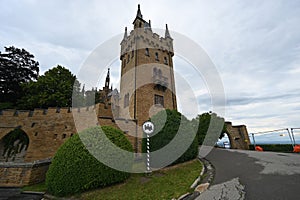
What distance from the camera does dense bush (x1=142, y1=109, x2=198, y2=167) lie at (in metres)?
8.09

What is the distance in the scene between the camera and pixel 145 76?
58.1ft

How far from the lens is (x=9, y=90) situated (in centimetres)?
1884

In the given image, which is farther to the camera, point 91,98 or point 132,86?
point 91,98

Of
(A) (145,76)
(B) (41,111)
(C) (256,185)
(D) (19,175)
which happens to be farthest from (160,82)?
(D) (19,175)

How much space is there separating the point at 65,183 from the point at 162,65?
59.1 feet

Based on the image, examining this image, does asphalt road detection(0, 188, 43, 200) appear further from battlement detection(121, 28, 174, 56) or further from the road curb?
battlement detection(121, 28, 174, 56)

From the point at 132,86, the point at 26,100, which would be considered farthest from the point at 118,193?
the point at 26,100

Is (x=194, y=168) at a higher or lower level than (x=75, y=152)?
lower

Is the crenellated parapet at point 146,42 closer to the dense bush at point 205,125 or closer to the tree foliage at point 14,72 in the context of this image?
the dense bush at point 205,125

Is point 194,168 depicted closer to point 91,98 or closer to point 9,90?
point 91,98

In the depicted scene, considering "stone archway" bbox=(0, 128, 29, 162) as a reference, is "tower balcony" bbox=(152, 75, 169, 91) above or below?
above

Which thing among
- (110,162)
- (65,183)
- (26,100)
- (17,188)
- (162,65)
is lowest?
(17,188)

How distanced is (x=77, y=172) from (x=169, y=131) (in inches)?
199

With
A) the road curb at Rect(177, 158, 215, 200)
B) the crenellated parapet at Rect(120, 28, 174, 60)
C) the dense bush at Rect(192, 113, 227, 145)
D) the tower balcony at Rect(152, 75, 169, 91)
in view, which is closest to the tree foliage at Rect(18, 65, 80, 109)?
the crenellated parapet at Rect(120, 28, 174, 60)
